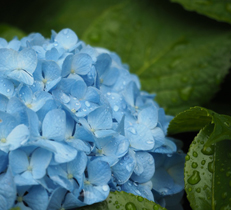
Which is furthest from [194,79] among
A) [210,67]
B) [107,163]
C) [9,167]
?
[9,167]

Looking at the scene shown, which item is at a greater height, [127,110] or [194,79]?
[127,110]

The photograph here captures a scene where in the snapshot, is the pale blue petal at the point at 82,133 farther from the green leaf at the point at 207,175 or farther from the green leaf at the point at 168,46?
the green leaf at the point at 168,46

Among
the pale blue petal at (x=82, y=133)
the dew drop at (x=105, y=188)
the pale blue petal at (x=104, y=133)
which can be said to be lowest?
the dew drop at (x=105, y=188)

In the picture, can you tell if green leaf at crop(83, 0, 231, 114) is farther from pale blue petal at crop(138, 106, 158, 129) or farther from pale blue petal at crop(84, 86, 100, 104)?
pale blue petal at crop(84, 86, 100, 104)

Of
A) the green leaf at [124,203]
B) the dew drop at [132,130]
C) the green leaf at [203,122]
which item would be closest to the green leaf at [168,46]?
the green leaf at [203,122]

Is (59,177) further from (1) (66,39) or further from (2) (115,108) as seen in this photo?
(1) (66,39)

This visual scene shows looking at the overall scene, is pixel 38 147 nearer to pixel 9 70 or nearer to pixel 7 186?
pixel 7 186
